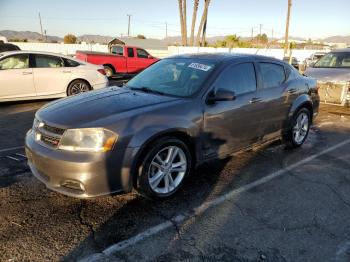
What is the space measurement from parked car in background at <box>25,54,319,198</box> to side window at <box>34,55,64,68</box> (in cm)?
553

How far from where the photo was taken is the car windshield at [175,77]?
14.3ft

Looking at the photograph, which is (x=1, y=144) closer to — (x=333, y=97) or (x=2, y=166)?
(x=2, y=166)

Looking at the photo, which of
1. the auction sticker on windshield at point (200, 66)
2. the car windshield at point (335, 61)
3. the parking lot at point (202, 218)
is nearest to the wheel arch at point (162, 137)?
the parking lot at point (202, 218)

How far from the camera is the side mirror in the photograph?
4.17 meters

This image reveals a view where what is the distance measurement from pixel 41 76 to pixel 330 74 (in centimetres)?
833

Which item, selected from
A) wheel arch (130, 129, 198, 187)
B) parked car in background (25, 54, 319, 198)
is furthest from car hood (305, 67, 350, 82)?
wheel arch (130, 129, 198, 187)

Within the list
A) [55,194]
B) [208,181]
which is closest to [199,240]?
[208,181]

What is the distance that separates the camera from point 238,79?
4.71 meters

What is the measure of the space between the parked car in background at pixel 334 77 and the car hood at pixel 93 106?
7.22 m

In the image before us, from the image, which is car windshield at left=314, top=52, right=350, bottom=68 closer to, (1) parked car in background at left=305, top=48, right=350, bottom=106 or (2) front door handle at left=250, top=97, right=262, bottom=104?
(1) parked car in background at left=305, top=48, right=350, bottom=106

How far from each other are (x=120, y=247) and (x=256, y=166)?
8.99 ft

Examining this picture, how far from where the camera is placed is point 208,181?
4531 mm

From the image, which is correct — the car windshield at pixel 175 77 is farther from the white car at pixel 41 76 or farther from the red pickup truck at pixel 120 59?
the red pickup truck at pixel 120 59

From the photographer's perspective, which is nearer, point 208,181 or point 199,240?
point 199,240
